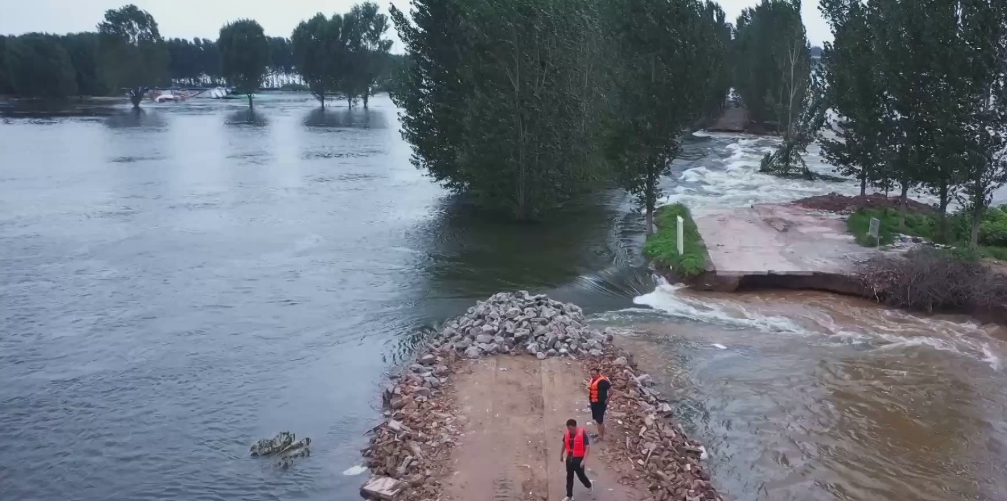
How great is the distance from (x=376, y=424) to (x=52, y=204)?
29444mm

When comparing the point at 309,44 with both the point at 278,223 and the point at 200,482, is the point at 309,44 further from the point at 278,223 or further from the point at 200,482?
the point at 200,482

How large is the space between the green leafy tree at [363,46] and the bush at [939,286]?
109668 mm

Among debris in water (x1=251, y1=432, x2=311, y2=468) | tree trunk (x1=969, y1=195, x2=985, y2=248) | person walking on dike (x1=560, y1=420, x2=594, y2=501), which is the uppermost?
tree trunk (x1=969, y1=195, x2=985, y2=248)

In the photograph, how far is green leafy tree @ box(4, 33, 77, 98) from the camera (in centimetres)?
10562

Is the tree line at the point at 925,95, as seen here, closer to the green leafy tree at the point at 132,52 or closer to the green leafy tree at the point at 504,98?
the green leafy tree at the point at 504,98

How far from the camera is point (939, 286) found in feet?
67.4

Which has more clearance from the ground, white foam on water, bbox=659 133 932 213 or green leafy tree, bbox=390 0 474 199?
green leafy tree, bbox=390 0 474 199

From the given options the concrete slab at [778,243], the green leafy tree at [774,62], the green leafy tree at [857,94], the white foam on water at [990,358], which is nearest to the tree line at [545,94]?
the concrete slab at [778,243]

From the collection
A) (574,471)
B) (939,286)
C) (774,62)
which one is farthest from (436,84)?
(774,62)

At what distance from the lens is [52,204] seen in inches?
1452

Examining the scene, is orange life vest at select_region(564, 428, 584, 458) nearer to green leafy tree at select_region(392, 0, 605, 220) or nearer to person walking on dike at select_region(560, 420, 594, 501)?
person walking on dike at select_region(560, 420, 594, 501)

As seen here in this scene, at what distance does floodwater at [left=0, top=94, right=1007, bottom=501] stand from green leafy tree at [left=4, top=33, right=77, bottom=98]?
3277 inches

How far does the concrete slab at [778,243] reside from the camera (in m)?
22.6

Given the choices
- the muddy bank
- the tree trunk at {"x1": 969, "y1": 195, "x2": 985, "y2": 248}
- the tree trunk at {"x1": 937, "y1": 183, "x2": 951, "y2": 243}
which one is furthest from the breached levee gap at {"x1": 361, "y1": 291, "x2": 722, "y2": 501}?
the muddy bank
